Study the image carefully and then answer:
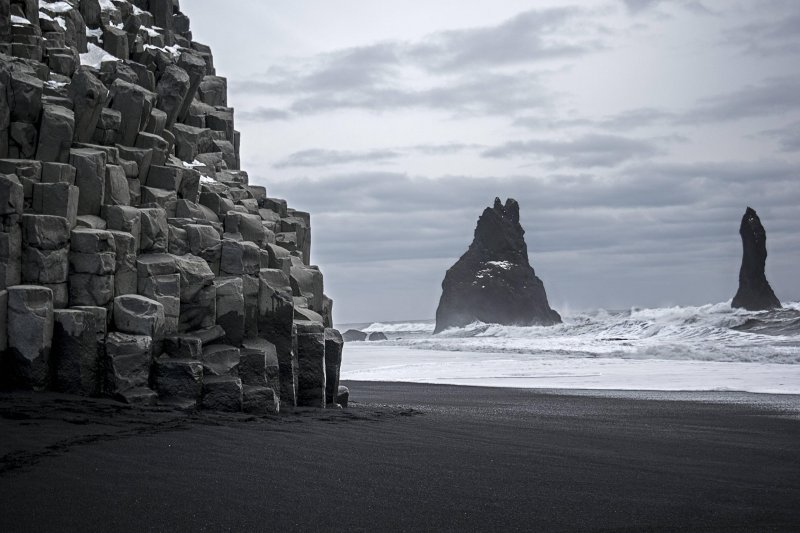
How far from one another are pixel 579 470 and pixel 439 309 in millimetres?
74086

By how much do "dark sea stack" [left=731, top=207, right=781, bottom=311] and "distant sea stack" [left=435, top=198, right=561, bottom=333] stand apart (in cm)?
2366

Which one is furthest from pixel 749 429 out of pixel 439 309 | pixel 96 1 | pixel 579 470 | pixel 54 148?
pixel 439 309

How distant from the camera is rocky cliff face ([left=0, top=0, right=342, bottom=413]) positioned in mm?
11078

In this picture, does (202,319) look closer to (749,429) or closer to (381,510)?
(381,510)

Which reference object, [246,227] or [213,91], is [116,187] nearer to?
[246,227]

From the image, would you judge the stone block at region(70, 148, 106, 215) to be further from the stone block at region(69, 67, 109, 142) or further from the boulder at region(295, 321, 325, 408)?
the boulder at region(295, 321, 325, 408)

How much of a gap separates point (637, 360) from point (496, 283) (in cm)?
4816

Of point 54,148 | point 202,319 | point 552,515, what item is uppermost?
Result: point 54,148

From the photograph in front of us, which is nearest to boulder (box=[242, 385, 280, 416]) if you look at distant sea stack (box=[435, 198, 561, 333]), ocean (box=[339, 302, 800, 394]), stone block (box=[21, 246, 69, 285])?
stone block (box=[21, 246, 69, 285])

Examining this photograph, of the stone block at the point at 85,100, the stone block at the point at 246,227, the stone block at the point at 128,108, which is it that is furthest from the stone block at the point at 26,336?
the stone block at the point at 246,227

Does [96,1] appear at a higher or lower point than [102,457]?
higher

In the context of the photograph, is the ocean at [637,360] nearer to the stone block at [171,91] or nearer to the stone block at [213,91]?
the stone block at [213,91]

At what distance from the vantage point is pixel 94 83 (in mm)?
13297

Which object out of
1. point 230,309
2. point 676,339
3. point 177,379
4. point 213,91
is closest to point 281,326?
point 230,309
